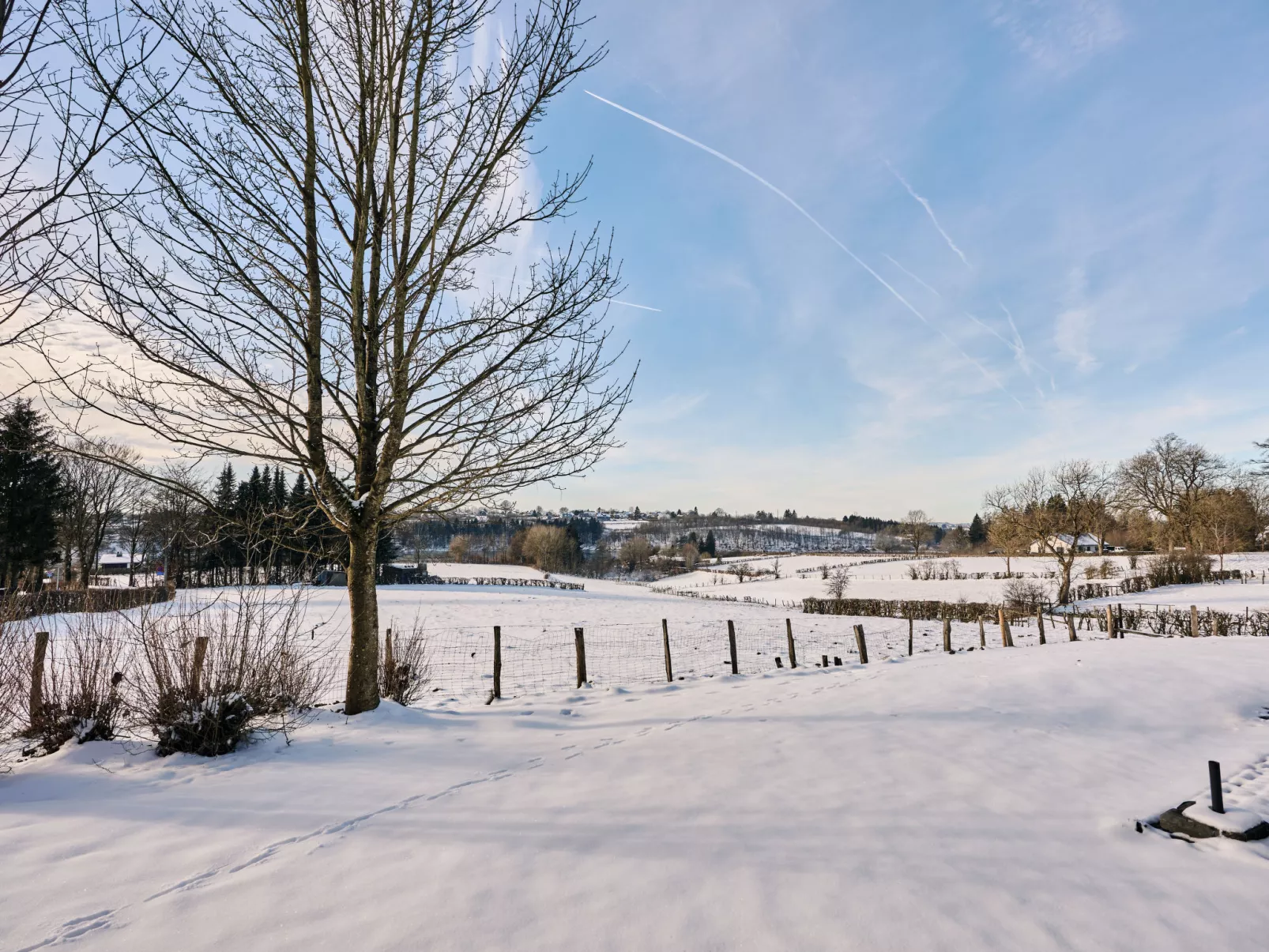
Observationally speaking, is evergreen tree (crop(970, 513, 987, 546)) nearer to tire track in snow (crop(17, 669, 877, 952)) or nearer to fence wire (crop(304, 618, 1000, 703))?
fence wire (crop(304, 618, 1000, 703))

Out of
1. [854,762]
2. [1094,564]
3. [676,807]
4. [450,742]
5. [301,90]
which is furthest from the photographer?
[1094,564]

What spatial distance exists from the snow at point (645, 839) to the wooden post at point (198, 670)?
591mm

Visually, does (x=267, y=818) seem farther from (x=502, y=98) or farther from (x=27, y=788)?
(x=502, y=98)

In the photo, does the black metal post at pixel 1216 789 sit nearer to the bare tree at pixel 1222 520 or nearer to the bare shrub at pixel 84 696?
the bare shrub at pixel 84 696

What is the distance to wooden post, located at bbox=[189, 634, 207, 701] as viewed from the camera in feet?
17.8

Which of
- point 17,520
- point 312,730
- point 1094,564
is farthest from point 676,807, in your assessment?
point 1094,564

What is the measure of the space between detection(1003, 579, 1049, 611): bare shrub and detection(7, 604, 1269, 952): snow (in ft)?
82.3

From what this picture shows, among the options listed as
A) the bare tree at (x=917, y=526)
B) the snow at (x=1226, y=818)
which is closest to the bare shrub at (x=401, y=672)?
the snow at (x=1226, y=818)

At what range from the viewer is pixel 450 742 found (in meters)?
5.99

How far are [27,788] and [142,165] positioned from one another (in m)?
5.52

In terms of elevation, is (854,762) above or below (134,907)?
below

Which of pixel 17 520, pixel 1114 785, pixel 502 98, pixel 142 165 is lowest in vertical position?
pixel 1114 785

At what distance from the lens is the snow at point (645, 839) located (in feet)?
9.34

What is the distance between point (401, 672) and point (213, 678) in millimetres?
3665
